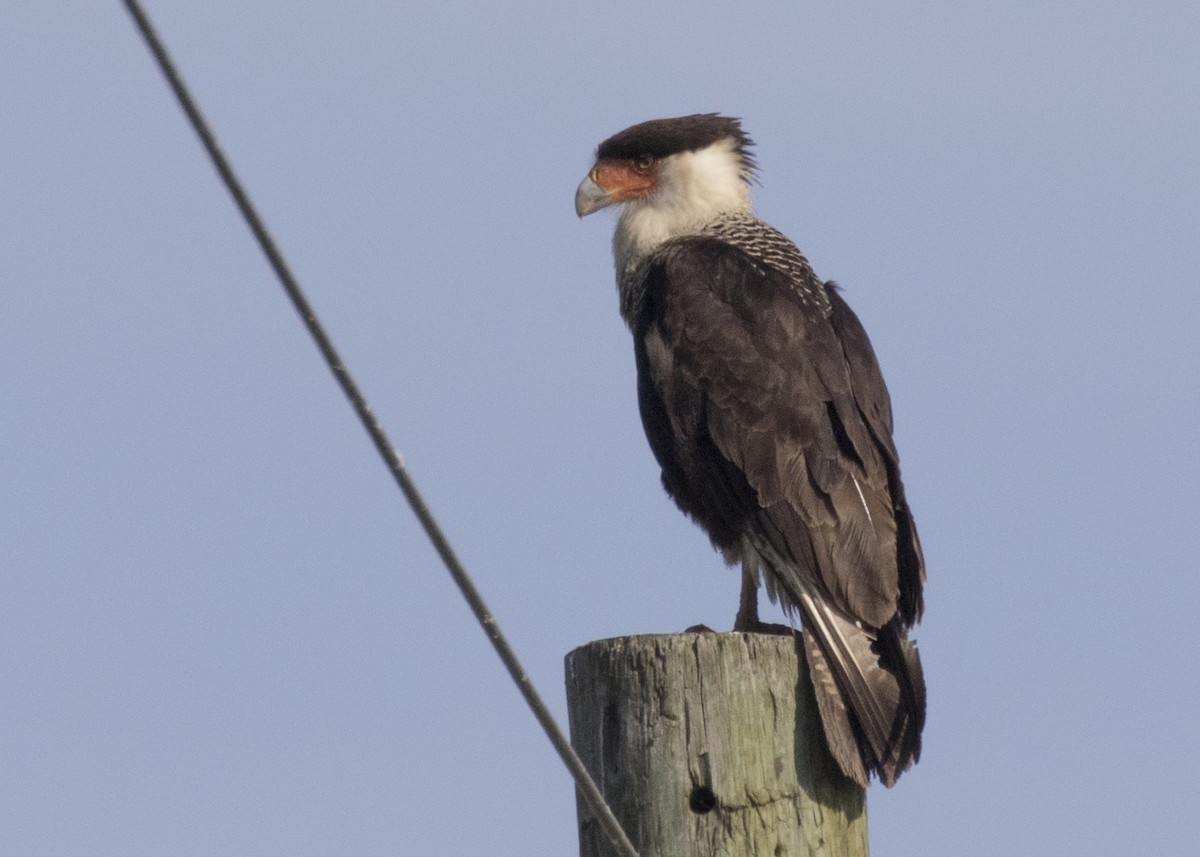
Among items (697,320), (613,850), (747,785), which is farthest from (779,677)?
(697,320)

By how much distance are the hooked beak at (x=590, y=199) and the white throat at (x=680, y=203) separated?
0.22ft

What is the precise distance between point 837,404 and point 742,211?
4.57 ft

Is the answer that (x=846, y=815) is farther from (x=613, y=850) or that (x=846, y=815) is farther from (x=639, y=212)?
(x=639, y=212)

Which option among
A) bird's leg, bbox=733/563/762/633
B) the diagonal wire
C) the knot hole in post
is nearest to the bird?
bird's leg, bbox=733/563/762/633

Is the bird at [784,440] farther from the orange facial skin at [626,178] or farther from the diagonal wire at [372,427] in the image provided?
the diagonal wire at [372,427]

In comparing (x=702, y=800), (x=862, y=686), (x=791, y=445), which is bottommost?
(x=862, y=686)

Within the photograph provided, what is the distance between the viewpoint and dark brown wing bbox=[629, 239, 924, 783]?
14.0 feet

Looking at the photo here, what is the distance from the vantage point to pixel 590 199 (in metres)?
6.11

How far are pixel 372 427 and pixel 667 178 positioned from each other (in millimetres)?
3812

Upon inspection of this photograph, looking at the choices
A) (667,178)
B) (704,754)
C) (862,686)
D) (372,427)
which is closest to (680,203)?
(667,178)

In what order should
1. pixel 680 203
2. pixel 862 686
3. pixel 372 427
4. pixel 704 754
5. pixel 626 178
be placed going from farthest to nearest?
1. pixel 626 178
2. pixel 680 203
3. pixel 862 686
4. pixel 704 754
5. pixel 372 427

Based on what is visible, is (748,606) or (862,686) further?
(748,606)

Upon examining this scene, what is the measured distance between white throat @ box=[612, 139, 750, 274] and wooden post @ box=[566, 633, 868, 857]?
2730 mm

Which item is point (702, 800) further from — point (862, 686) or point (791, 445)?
point (791, 445)
